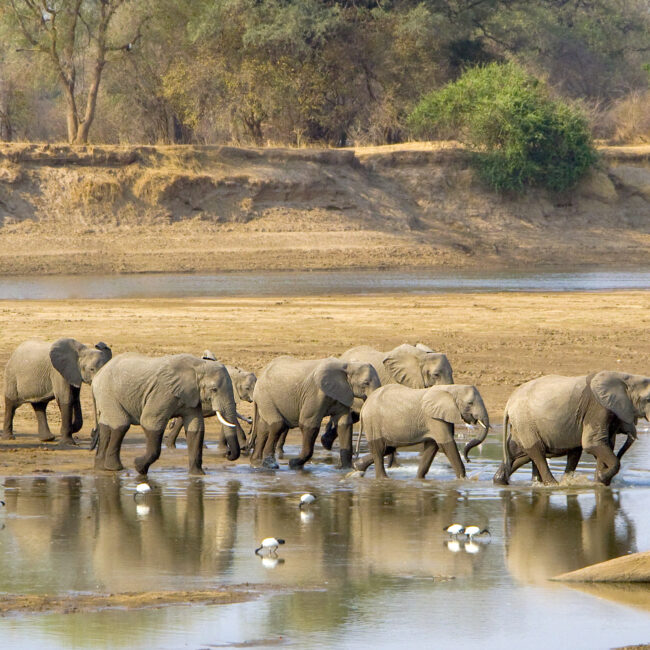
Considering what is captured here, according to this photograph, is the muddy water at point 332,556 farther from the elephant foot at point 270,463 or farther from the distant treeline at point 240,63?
the distant treeline at point 240,63

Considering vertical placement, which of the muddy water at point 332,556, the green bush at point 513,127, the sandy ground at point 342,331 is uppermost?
the green bush at point 513,127

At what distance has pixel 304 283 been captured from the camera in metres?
34.2

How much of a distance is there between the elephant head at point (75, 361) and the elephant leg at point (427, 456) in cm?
367

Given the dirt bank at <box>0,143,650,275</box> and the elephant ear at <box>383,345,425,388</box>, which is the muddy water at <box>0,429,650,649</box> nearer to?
the elephant ear at <box>383,345,425,388</box>

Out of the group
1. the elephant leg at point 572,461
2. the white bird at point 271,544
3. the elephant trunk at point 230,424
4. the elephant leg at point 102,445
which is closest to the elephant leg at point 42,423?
the elephant leg at point 102,445

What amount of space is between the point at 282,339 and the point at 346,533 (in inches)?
450

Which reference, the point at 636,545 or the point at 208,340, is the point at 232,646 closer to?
the point at 636,545

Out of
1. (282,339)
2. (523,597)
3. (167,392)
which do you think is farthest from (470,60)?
(523,597)

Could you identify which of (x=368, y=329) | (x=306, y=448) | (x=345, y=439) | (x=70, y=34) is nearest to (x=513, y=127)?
(x=70, y=34)

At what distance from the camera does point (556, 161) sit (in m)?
51.8

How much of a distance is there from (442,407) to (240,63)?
4174 cm

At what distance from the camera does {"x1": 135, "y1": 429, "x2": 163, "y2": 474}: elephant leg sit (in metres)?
12.8

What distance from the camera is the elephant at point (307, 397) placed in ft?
45.5

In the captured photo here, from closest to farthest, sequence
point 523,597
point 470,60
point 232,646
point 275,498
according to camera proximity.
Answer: point 232,646, point 523,597, point 275,498, point 470,60
